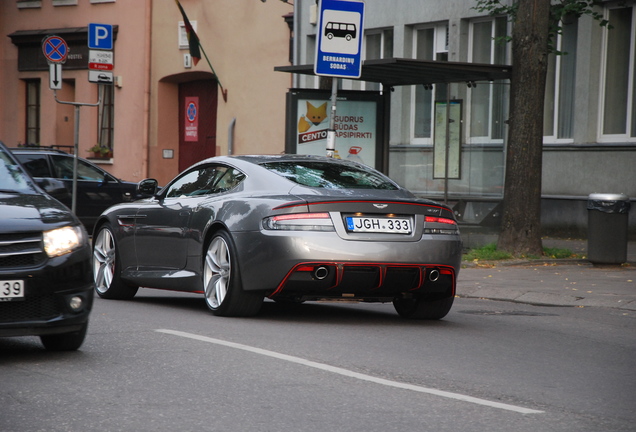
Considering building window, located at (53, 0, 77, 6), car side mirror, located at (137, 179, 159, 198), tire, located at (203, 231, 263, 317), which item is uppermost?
building window, located at (53, 0, 77, 6)

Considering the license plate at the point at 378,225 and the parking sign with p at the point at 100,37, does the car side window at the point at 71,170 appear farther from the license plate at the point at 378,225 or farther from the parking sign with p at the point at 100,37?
the license plate at the point at 378,225

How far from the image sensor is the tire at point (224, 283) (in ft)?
29.6

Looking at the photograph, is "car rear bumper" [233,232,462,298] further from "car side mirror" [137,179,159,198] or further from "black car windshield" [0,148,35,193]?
"car side mirror" [137,179,159,198]

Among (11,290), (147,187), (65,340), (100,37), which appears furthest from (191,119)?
(11,290)

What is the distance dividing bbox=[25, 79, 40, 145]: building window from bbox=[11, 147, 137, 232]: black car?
1441 cm

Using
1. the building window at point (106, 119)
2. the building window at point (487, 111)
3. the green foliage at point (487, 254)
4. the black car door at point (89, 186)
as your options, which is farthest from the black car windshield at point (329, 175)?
the building window at point (106, 119)

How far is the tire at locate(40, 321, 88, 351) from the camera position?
7.16 metres

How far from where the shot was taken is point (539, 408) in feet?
19.0

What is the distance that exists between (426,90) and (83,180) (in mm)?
7010

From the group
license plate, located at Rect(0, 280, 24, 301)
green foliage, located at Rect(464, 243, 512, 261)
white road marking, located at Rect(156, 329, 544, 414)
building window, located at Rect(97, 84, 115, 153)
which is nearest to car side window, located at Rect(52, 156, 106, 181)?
green foliage, located at Rect(464, 243, 512, 261)

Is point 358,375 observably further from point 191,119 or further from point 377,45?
point 191,119

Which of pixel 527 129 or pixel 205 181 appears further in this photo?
pixel 527 129

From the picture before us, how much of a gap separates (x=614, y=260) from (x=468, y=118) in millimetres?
3739

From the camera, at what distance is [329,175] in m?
9.56
